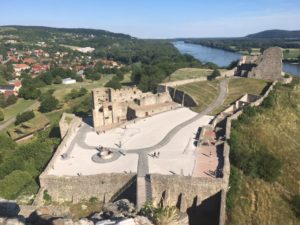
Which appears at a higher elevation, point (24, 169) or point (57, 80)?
point (24, 169)

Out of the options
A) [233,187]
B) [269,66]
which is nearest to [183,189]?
[233,187]

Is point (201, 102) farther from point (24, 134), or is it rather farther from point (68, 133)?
point (24, 134)

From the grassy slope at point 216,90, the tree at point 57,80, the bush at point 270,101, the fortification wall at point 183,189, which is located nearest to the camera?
the fortification wall at point 183,189

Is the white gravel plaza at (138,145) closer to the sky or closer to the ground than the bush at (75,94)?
closer to the sky

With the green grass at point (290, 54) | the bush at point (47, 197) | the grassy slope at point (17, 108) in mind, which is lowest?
the grassy slope at point (17, 108)

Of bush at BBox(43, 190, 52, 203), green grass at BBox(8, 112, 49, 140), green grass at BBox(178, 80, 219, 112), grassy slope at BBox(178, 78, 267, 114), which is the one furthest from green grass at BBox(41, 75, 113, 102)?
bush at BBox(43, 190, 52, 203)

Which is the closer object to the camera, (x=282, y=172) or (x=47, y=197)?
(x=47, y=197)

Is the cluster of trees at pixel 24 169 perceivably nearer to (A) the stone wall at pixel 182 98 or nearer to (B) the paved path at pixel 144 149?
(B) the paved path at pixel 144 149

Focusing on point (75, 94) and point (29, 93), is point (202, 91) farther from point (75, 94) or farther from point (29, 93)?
point (29, 93)

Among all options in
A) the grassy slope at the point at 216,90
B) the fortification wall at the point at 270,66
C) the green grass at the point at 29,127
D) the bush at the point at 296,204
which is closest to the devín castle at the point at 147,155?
the grassy slope at the point at 216,90
